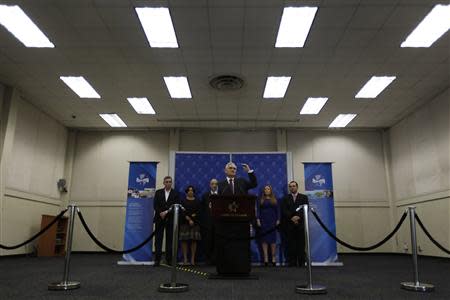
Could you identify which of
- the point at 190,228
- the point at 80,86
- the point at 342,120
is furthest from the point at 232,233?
the point at 342,120

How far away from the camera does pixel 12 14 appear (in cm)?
563

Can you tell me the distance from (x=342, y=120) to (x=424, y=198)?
3.12m

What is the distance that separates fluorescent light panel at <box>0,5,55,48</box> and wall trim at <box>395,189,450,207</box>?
910cm

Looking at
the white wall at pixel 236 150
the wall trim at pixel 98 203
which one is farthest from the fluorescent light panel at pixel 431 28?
the wall trim at pixel 98 203

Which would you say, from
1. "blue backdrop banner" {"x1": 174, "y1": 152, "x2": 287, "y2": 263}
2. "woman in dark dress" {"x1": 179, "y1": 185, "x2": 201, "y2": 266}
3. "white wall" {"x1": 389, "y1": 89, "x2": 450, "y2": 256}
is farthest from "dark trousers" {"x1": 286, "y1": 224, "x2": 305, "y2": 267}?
"white wall" {"x1": 389, "y1": 89, "x2": 450, "y2": 256}

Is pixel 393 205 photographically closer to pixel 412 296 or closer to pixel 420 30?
pixel 420 30

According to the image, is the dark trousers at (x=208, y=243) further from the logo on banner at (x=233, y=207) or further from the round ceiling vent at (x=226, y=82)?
Answer: the round ceiling vent at (x=226, y=82)

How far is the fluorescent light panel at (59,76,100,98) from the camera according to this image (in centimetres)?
797

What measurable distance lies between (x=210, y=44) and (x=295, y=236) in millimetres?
3942

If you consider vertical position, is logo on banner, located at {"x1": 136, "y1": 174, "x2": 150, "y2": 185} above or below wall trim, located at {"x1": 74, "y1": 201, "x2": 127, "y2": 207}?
above

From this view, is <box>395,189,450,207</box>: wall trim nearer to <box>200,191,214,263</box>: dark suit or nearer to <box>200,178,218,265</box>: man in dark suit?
<box>200,178,218,265</box>: man in dark suit

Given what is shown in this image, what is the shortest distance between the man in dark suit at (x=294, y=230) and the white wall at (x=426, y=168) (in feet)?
13.4

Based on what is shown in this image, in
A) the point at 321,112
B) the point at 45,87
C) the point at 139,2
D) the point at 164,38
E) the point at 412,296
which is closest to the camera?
the point at 412,296

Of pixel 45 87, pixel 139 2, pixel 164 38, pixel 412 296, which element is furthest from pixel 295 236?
pixel 45 87
